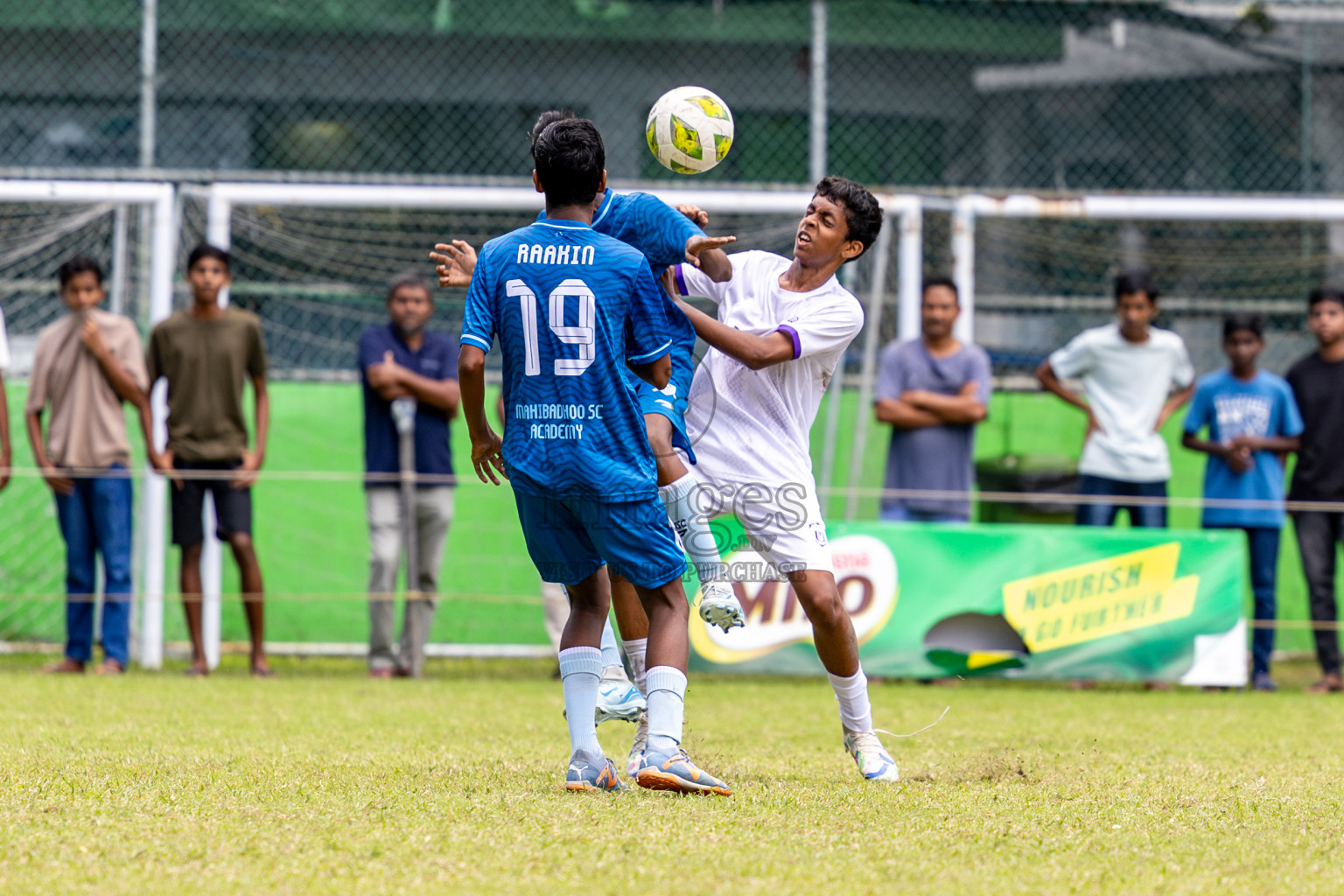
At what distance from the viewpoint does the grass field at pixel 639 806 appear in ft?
A: 10.2

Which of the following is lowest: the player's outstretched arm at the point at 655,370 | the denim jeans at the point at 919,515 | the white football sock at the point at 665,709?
the white football sock at the point at 665,709

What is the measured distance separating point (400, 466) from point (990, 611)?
341cm

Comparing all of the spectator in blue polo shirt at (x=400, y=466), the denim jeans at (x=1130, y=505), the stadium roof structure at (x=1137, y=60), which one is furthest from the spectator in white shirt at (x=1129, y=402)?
the spectator in blue polo shirt at (x=400, y=466)

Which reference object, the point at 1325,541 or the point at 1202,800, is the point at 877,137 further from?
the point at 1202,800

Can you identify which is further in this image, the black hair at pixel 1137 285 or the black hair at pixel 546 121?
the black hair at pixel 1137 285

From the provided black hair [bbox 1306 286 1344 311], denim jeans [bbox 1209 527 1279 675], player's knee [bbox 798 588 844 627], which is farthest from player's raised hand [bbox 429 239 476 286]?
black hair [bbox 1306 286 1344 311]

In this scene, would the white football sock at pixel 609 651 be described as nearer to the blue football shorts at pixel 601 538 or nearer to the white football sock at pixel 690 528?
the white football sock at pixel 690 528

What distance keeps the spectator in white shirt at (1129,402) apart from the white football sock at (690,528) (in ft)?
15.8

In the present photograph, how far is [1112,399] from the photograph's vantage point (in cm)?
917

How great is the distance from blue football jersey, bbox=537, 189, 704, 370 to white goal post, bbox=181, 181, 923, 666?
493cm

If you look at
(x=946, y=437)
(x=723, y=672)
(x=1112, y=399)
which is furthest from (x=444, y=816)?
(x=1112, y=399)

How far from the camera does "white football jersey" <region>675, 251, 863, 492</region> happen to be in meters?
5.02

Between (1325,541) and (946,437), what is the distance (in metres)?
2.28

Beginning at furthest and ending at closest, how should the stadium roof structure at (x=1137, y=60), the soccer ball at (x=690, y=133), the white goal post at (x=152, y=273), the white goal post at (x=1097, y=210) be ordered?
the stadium roof structure at (x=1137, y=60) → the white goal post at (x=1097, y=210) → the white goal post at (x=152, y=273) → the soccer ball at (x=690, y=133)
